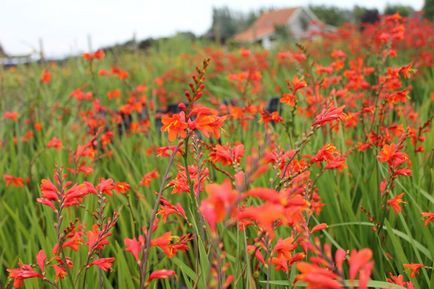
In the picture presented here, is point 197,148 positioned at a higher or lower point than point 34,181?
Result: higher

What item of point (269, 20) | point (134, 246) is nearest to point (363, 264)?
point (134, 246)

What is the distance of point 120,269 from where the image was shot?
1.66 meters

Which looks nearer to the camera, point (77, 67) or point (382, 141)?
point (382, 141)

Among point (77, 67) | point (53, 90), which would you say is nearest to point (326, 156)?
point (53, 90)

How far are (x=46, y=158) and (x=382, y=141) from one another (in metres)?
1.93

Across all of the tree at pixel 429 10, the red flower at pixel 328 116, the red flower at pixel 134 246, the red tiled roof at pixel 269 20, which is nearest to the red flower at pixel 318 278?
the red flower at pixel 134 246

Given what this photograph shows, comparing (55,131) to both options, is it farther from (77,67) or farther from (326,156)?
(77,67)

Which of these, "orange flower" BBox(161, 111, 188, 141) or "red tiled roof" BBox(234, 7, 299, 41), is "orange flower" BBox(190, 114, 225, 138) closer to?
"orange flower" BBox(161, 111, 188, 141)

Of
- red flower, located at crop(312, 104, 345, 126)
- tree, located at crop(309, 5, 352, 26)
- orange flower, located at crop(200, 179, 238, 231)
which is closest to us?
orange flower, located at crop(200, 179, 238, 231)

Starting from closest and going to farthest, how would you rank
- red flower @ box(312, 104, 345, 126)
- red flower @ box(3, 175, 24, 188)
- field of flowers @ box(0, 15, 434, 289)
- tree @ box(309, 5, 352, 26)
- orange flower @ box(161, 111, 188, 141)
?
field of flowers @ box(0, 15, 434, 289)
orange flower @ box(161, 111, 188, 141)
red flower @ box(312, 104, 345, 126)
red flower @ box(3, 175, 24, 188)
tree @ box(309, 5, 352, 26)

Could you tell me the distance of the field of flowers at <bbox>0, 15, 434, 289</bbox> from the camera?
955mm

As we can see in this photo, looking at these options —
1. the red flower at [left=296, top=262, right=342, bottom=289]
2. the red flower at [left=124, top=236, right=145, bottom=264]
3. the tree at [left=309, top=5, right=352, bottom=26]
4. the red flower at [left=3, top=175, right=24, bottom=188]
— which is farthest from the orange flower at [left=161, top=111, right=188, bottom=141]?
the tree at [left=309, top=5, right=352, bottom=26]

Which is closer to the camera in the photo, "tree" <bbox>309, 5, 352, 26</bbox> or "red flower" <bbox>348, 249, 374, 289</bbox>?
"red flower" <bbox>348, 249, 374, 289</bbox>

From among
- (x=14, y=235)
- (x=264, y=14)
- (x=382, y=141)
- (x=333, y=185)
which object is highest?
(x=264, y=14)
